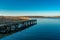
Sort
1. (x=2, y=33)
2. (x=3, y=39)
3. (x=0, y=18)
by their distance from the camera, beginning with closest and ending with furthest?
1. (x=3, y=39)
2. (x=2, y=33)
3. (x=0, y=18)

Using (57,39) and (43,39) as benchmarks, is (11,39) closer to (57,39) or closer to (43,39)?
(43,39)

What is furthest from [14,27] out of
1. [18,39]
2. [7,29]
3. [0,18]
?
[0,18]

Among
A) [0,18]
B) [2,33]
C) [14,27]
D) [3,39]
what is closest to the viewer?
[3,39]

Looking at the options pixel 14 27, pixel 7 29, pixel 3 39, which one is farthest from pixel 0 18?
pixel 3 39

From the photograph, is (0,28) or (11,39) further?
(0,28)

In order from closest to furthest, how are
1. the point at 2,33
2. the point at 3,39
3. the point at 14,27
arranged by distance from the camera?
the point at 3,39
the point at 2,33
the point at 14,27

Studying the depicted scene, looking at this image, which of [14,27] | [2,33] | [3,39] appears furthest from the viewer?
[14,27]

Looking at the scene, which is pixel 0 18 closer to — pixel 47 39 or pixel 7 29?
A: pixel 7 29

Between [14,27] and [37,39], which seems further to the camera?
[14,27]
